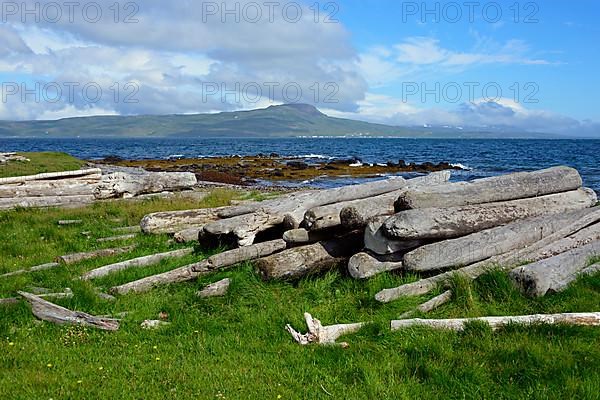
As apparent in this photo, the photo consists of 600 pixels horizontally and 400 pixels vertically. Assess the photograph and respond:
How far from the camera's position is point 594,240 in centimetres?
967

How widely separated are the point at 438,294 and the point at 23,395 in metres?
5.78

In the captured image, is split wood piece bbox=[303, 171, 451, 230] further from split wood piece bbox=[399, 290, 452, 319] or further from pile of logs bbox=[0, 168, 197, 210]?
pile of logs bbox=[0, 168, 197, 210]

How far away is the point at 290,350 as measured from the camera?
711cm

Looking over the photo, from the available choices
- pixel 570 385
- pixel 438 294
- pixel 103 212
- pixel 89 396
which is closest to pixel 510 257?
pixel 438 294

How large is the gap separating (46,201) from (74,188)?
1.33 metres

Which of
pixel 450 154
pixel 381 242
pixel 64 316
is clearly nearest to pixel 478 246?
pixel 381 242

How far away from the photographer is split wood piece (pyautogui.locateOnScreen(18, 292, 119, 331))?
791cm

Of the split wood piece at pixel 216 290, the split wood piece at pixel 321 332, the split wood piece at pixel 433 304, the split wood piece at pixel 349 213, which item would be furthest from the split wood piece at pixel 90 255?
the split wood piece at pixel 433 304

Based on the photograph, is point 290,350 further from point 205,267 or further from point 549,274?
point 549,274

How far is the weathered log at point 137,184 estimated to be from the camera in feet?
66.0

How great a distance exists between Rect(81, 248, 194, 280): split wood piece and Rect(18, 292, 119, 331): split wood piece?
6.71 ft

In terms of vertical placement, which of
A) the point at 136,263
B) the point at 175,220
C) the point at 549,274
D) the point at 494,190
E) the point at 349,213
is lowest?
the point at 136,263

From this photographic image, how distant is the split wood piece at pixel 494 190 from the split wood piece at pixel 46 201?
13386 millimetres

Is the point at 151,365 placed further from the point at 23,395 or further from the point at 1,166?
the point at 1,166
